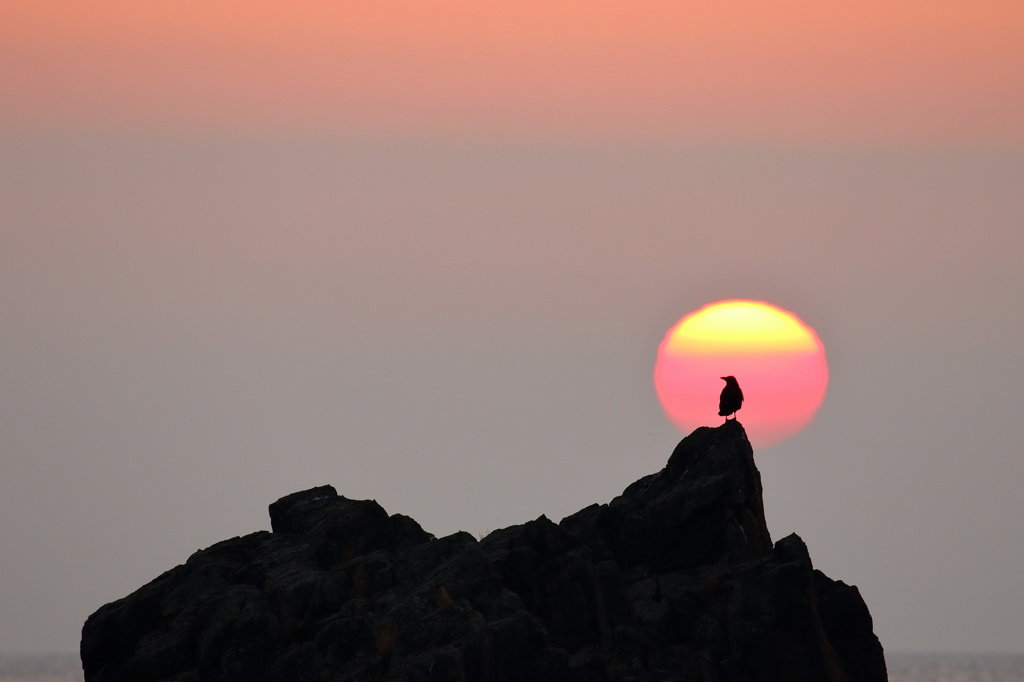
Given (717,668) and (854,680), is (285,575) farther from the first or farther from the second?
(854,680)

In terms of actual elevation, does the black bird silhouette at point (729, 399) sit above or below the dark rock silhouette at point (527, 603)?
above

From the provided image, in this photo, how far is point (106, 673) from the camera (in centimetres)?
4934

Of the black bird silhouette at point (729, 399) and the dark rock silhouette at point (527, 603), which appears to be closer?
the dark rock silhouette at point (527, 603)

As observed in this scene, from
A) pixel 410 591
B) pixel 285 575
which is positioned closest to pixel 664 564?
pixel 410 591

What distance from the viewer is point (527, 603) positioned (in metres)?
48.3

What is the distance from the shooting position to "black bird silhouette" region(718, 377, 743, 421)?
53312 mm

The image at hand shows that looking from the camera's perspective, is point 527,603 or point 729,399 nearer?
point 527,603

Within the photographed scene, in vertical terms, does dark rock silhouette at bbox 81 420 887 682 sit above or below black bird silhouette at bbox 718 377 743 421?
below

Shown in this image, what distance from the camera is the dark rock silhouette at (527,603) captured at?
4616 centimetres

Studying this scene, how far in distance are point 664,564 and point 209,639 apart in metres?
12.9

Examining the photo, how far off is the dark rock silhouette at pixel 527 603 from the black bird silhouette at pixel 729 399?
2.89 feet

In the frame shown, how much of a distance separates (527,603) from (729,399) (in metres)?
9.63

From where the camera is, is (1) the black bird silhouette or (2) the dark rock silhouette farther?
(1) the black bird silhouette

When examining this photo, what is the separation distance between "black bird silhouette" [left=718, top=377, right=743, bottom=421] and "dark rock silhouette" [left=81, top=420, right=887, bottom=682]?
882mm
